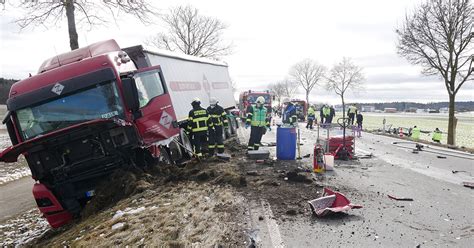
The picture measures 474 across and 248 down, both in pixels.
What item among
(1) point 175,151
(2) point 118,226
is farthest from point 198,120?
(2) point 118,226

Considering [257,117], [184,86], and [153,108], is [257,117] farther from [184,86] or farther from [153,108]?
[153,108]

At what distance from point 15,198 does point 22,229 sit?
2.77 meters

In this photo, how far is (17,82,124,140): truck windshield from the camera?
6699 millimetres

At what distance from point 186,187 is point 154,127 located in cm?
189

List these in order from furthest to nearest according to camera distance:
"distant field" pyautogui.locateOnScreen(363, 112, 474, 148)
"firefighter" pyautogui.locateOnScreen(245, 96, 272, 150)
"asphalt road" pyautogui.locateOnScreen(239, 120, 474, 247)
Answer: "distant field" pyautogui.locateOnScreen(363, 112, 474, 148) → "firefighter" pyautogui.locateOnScreen(245, 96, 272, 150) → "asphalt road" pyautogui.locateOnScreen(239, 120, 474, 247)

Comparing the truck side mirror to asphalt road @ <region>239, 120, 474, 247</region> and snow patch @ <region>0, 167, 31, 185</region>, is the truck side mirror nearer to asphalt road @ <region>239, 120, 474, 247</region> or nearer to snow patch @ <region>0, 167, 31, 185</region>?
asphalt road @ <region>239, 120, 474, 247</region>

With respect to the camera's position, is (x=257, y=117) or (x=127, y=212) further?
(x=257, y=117)

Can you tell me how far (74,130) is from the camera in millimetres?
6094

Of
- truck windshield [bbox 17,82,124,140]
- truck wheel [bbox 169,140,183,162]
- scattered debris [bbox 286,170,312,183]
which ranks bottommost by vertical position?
scattered debris [bbox 286,170,312,183]

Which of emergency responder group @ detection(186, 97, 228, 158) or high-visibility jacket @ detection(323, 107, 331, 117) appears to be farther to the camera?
high-visibility jacket @ detection(323, 107, 331, 117)

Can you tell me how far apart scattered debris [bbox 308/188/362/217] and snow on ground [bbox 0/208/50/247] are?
16.2 ft

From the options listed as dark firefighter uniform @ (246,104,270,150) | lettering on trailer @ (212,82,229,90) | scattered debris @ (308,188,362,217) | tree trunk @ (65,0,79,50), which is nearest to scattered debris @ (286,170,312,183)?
→ scattered debris @ (308,188,362,217)

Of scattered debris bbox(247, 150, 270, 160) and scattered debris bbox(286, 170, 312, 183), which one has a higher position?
scattered debris bbox(247, 150, 270, 160)

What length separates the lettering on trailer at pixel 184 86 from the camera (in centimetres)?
1123
